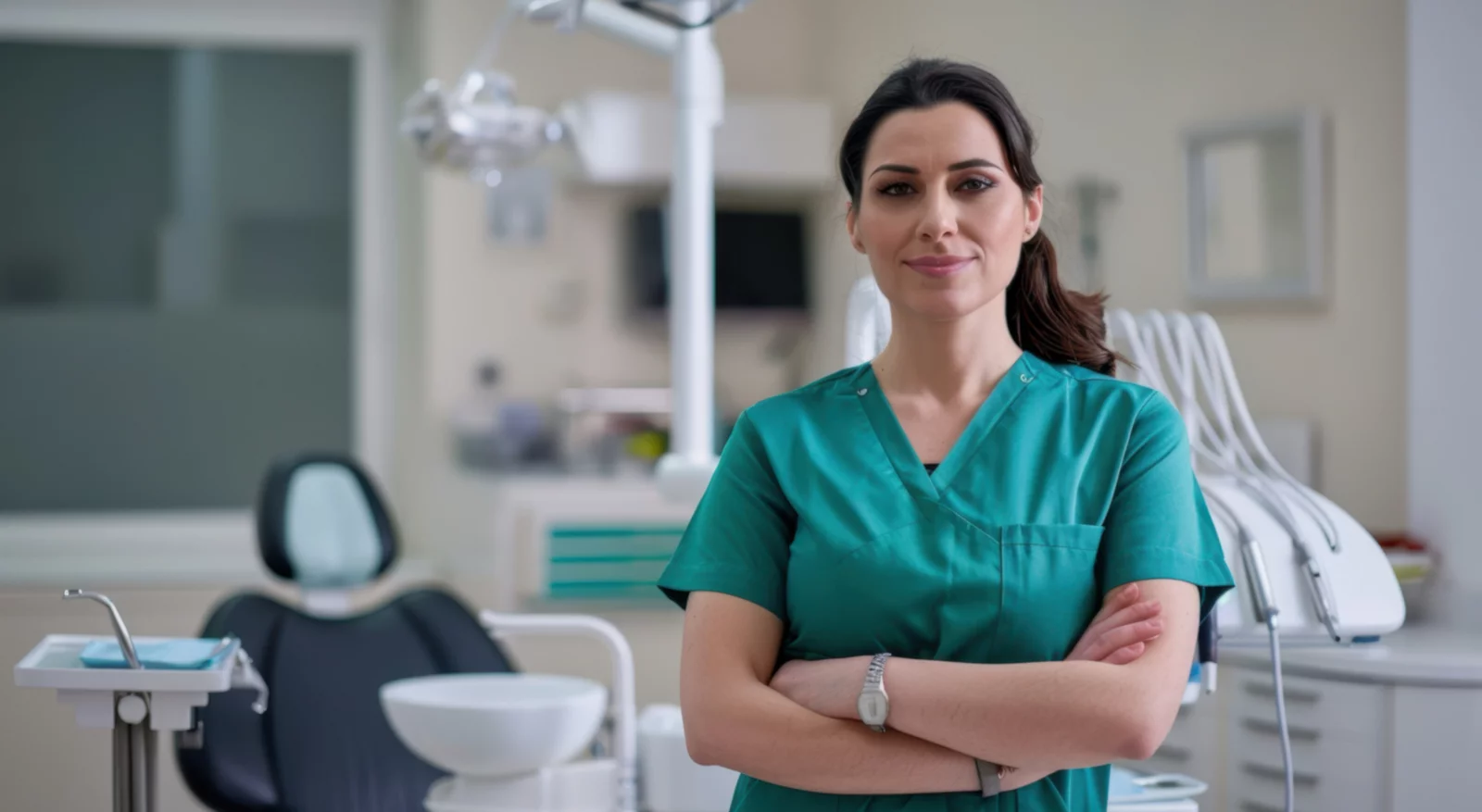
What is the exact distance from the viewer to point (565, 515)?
3836 millimetres

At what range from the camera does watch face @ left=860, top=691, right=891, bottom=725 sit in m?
1.21

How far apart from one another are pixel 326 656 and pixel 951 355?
1.90 m

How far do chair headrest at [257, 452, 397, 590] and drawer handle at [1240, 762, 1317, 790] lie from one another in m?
1.59

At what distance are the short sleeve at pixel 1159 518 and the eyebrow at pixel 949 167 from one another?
258 mm

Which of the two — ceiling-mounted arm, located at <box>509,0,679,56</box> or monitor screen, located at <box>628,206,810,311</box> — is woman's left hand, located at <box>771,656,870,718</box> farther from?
monitor screen, located at <box>628,206,810,311</box>

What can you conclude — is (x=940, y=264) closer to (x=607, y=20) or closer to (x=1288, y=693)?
(x=607, y=20)

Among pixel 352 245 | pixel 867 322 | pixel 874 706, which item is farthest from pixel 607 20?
pixel 352 245

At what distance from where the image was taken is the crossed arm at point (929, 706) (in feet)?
3.92

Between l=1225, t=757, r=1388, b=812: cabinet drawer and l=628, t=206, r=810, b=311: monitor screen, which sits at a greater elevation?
l=628, t=206, r=810, b=311: monitor screen

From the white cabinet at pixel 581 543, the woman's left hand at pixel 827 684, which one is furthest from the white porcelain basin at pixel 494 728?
the white cabinet at pixel 581 543

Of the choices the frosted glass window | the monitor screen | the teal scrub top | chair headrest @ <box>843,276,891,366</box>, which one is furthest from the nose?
the frosted glass window

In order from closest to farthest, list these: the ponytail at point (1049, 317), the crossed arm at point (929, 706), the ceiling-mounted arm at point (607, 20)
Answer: the crossed arm at point (929, 706)
the ponytail at point (1049, 317)
the ceiling-mounted arm at point (607, 20)

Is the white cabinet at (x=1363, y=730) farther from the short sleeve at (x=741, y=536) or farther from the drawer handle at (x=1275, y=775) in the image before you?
the short sleeve at (x=741, y=536)

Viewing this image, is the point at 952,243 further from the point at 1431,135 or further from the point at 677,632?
the point at 677,632
